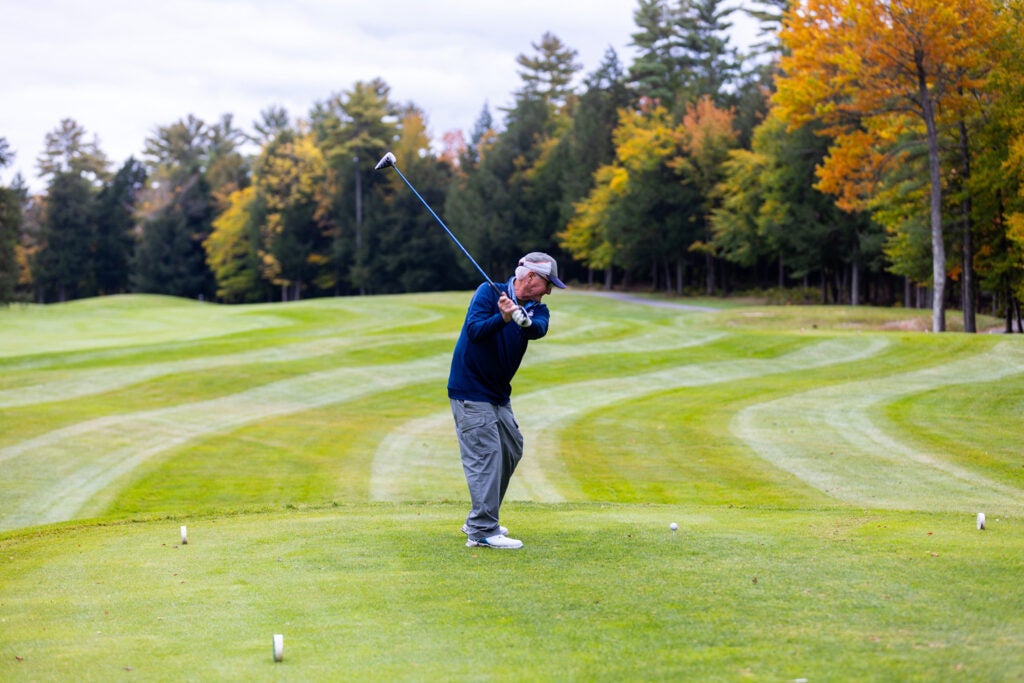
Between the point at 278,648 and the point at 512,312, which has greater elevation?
the point at 512,312

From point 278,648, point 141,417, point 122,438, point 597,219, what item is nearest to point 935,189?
point 141,417

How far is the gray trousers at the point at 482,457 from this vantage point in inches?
345

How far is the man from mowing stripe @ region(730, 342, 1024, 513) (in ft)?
19.8

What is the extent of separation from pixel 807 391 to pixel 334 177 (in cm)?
7742

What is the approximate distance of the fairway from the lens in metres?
5.98

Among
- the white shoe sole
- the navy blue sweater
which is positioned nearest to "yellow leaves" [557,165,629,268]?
the navy blue sweater

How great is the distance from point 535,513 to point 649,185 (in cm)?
6134

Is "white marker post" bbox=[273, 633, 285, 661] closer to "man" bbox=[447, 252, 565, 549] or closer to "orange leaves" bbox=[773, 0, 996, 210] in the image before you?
"man" bbox=[447, 252, 565, 549]

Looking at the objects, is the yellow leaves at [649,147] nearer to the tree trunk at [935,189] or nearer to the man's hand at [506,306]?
the tree trunk at [935,189]

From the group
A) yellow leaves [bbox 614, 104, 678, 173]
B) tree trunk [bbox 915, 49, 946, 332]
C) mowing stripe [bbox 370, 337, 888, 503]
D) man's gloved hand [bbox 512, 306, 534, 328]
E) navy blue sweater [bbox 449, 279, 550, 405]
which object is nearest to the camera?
man's gloved hand [bbox 512, 306, 534, 328]

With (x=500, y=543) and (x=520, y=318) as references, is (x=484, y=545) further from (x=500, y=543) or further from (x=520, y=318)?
(x=520, y=318)

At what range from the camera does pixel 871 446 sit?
59.7ft

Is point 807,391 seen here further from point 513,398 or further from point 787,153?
point 787,153

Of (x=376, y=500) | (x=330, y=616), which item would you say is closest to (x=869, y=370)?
(x=376, y=500)
